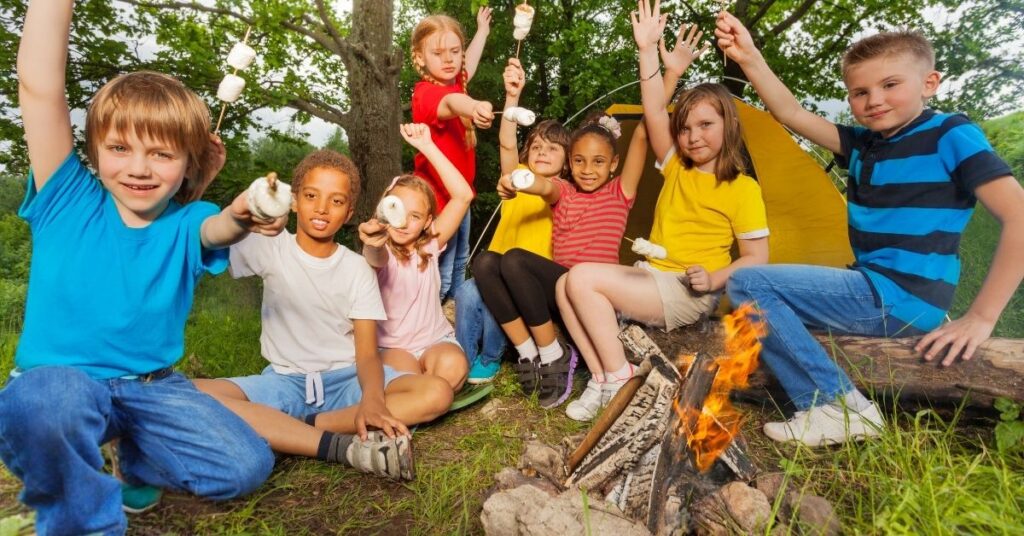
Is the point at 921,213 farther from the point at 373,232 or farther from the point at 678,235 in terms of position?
the point at 373,232

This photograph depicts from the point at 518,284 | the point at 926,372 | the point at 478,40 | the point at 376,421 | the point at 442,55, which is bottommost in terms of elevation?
the point at 376,421

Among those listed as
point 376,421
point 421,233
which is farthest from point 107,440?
point 421,233

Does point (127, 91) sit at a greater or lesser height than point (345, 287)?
greater

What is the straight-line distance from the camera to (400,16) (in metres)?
11.7

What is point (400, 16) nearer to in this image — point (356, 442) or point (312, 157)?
point (312, 157)

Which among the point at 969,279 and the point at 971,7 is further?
the point at 971,7

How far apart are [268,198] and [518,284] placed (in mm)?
1711

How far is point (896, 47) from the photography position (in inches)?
103

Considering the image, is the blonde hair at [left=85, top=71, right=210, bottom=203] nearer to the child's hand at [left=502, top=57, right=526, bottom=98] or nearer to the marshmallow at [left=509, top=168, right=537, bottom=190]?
the marshmallow at [left=509, top=168, right=537, bottom=190]

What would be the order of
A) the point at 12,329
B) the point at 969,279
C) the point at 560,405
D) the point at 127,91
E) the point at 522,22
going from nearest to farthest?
the point at 127,91 → the point at 560,405 → the point at 522,22 → the point at 12,329 → the point at 969,279

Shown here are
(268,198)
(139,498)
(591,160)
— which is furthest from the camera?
(591,160)

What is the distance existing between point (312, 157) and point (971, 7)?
298 inches

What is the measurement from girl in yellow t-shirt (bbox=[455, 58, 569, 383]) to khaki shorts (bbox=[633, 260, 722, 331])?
82 cm

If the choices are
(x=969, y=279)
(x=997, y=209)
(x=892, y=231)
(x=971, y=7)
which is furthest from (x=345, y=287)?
(x=971, y=7)
